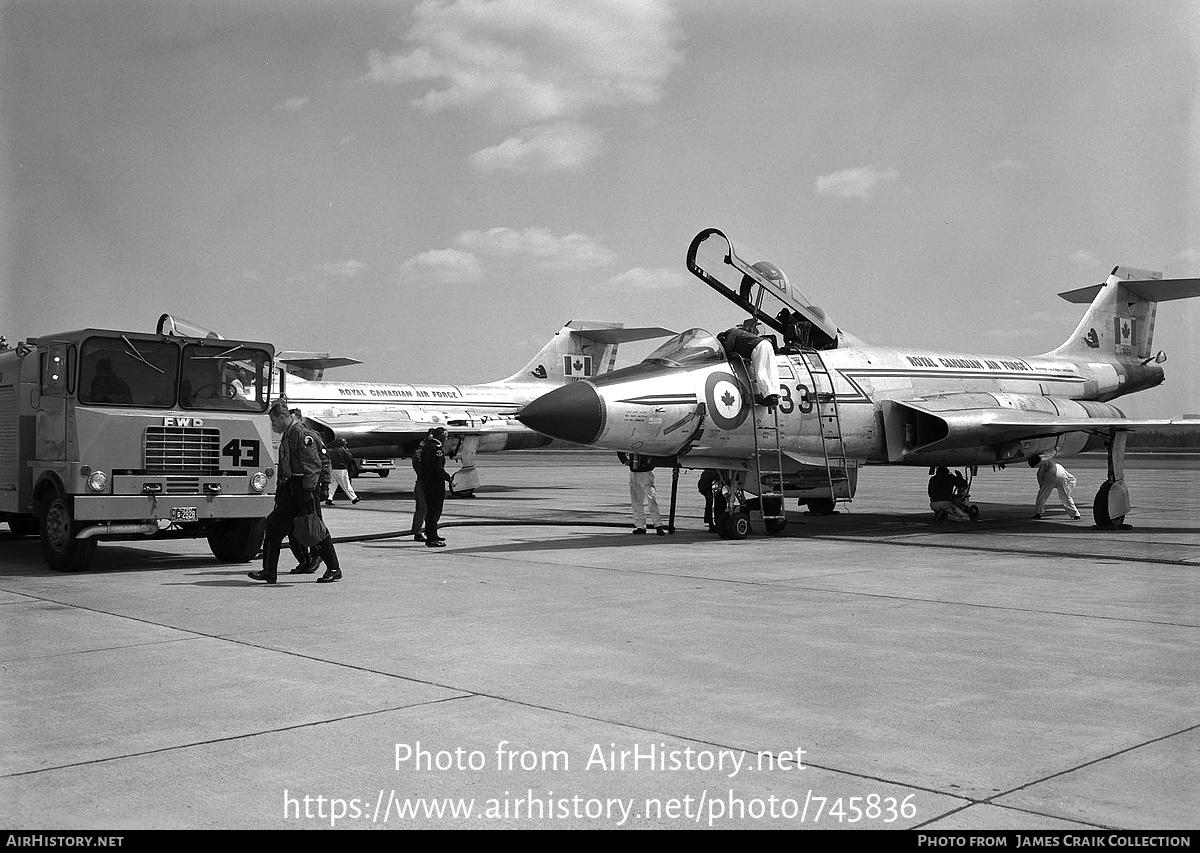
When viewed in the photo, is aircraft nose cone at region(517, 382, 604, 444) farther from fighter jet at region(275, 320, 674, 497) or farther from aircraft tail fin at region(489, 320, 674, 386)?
aircraft tail fin at region(489, 320, 674, 386)

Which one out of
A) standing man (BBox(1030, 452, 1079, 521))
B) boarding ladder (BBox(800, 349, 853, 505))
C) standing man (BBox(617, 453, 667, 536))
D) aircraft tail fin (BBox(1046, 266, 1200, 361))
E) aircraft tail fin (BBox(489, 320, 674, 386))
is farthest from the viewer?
aircraft tail fin (BBox(489, 320, 674, 386))

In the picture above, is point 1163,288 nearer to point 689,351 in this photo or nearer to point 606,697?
point 689,351

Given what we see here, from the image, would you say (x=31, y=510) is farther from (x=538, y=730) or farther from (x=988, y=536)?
(x=988, y=536)

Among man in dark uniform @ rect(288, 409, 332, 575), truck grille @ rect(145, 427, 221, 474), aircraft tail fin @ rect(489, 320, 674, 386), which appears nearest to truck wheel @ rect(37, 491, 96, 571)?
truck grille @ rect(145, 427, 221, 474)

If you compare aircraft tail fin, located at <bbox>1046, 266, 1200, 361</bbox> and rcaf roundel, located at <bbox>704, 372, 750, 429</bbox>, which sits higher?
aircraft tail fin, located at <bbox>1046, 266, 1200, 361</bbox>

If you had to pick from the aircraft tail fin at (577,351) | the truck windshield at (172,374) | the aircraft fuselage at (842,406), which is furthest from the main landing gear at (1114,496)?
the aircraft tail fin at (577,351)

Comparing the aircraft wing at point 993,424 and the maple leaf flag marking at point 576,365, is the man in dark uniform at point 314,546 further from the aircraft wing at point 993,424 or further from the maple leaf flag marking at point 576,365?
the maple leaf flag marking at point 576,365

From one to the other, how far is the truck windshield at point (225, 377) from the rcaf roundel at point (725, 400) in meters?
5.66

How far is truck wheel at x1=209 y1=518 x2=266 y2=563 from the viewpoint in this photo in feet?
40.3

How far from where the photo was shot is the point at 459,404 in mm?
32281

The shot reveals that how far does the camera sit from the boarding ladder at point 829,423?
1553 centimetres

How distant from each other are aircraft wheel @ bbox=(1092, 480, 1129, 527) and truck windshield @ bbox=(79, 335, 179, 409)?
13.3 metres

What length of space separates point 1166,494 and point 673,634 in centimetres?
2401

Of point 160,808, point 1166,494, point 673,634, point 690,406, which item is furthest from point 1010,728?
point 1166,494
